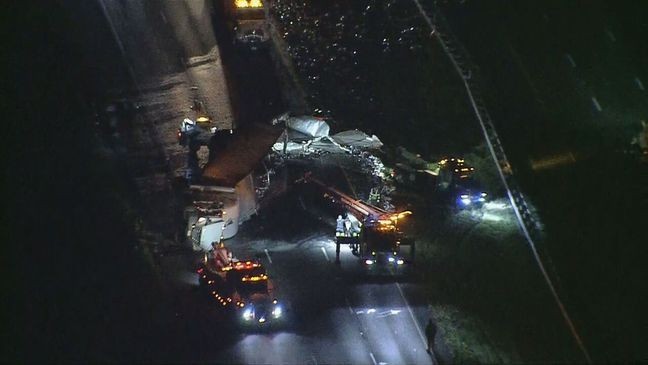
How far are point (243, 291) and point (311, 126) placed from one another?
63.1 ft

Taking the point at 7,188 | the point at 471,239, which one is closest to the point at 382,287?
the point at 471,239

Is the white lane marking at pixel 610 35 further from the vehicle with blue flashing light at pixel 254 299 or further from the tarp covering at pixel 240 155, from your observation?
the vehicle with blue flashing light at pixel 254 299

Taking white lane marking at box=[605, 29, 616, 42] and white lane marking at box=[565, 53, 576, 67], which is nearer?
white lane marking at box=[605, 29, 616, 42]

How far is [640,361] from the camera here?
1527 cm

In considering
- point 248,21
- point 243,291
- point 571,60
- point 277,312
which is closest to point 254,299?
point 243,291

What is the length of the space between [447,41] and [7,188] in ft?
87.1

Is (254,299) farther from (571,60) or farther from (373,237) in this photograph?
(571,60)

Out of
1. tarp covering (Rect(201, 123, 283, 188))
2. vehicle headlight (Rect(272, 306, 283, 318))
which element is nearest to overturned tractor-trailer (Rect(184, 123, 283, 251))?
tarp covering (Rect(201, 123, 283, 188))

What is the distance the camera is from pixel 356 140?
34781mm

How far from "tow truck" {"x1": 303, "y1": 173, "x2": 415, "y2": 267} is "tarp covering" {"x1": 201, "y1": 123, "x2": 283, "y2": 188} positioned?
5221mm

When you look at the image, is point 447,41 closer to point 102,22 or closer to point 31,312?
point 102,22

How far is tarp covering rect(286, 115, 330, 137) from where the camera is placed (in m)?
34.4

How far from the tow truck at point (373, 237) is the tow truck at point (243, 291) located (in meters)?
4.72

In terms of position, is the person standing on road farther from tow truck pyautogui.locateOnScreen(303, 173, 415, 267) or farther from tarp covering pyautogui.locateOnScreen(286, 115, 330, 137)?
tarp covering pyautogui.locateOnScreen(286, 115, 330, 137)
